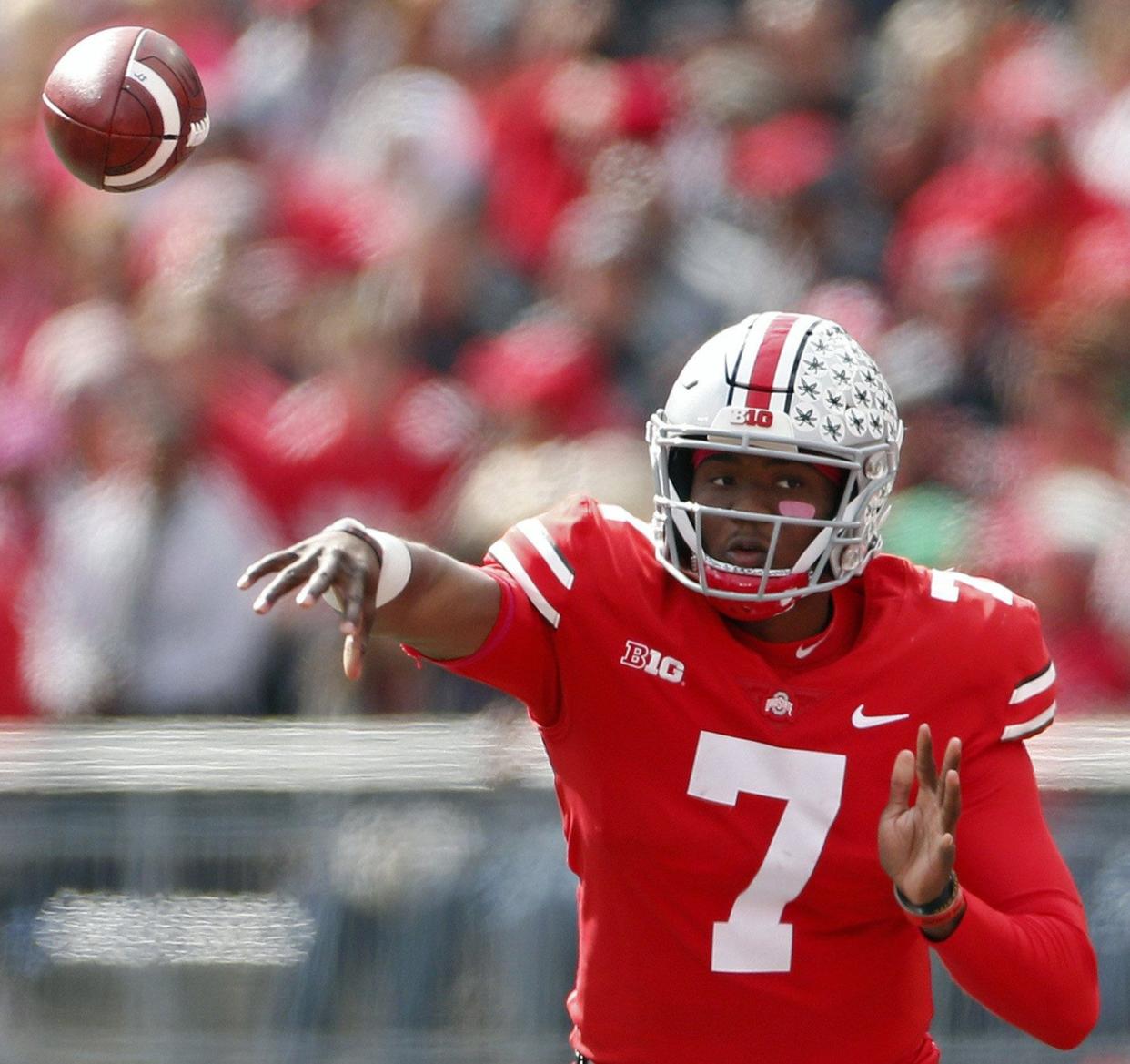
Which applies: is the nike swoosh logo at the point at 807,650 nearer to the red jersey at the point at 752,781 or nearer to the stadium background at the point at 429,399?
the red jersey at the point at 752,781

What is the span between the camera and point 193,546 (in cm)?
477

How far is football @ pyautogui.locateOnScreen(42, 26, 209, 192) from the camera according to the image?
4.07 metres

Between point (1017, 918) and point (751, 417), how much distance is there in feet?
2.65

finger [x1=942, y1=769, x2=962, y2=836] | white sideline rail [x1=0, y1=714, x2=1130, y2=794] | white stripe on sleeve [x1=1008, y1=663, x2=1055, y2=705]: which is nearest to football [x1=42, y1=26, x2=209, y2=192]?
white sideline rail [x1=0, y1=714, x2=1130, y2=794]

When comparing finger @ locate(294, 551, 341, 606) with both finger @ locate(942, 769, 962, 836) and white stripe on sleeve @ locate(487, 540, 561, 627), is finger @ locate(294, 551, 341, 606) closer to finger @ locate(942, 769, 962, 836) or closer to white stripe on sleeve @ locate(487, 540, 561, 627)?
white stripe on sleeve @ locate(487, 540, 561, 627)

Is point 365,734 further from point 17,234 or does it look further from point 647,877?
point 17,234

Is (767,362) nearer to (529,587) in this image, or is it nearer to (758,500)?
(758,500)

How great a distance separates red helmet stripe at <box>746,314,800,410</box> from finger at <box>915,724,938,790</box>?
529 mm

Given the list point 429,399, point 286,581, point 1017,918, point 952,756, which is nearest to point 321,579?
point 286,581

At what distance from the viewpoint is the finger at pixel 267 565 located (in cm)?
A: 244

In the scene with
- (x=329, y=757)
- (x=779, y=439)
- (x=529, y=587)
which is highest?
(x=779, y=439)

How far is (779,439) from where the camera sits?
9.16 ft

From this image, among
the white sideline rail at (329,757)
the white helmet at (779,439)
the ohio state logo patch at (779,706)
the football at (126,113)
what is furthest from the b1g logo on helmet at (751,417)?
the football at (126,113)

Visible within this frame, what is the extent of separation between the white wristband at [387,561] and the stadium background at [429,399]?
1502 millimetres
